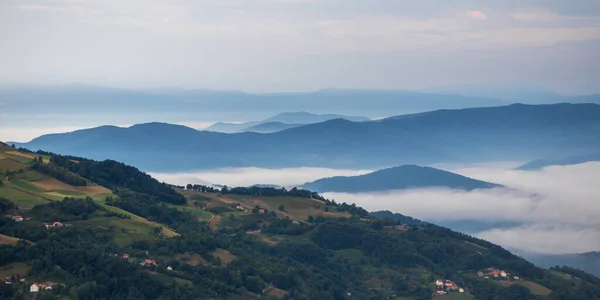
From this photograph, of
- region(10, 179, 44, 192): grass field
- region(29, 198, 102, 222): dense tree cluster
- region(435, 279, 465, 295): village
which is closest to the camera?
region(29, 198, 102, 222): dense tree cluster

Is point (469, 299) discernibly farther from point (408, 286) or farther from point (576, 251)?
point (576, 251)

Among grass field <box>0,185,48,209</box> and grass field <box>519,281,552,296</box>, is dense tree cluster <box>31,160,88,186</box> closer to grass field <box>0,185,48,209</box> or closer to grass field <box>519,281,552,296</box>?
grass field <box>0,185,48,209</box>

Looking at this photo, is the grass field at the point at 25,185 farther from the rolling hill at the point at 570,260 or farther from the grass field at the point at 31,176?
the rolling hill at the point at 570,260

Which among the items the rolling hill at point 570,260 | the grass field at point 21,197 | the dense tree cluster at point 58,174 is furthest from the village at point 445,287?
the rolling hill at point 570,260

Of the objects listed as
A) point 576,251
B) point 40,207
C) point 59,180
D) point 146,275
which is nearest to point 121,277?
point 146,275

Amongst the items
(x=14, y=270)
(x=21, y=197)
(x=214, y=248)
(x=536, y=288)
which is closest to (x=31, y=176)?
(x=21, y=197)

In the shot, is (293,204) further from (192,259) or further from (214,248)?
(192,259)

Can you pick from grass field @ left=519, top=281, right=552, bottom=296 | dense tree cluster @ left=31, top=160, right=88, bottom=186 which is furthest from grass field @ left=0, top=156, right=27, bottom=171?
grass field @ left=519, top=281, right=552, bottom=296
